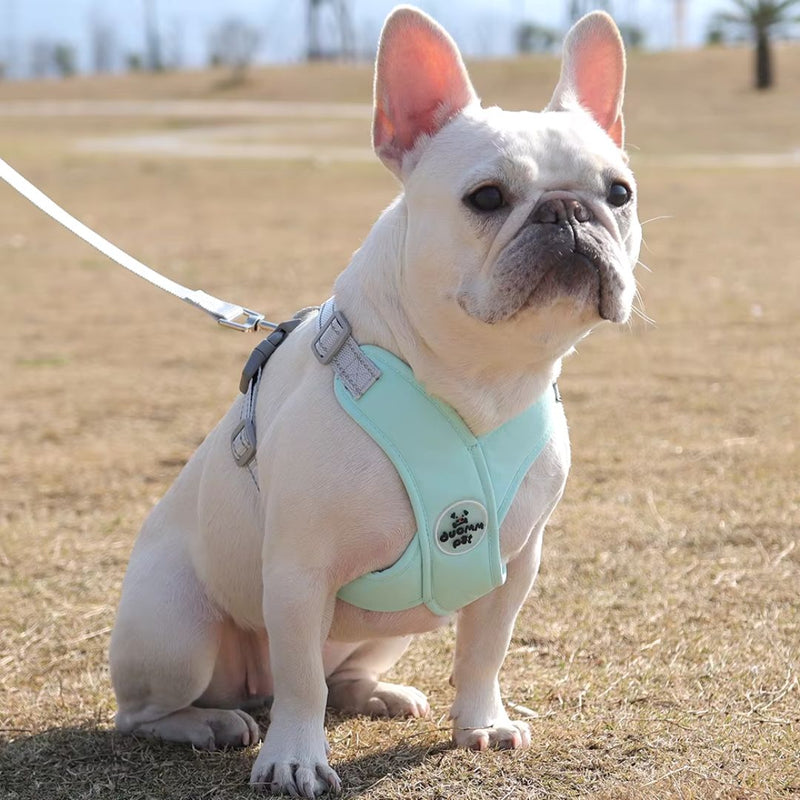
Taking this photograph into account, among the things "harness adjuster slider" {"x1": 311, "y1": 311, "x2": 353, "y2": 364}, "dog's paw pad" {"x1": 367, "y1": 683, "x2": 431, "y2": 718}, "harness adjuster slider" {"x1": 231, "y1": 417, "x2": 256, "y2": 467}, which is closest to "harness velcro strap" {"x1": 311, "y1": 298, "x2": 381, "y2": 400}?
"harness adjuster slider" {"x1": 311, "y1": 311, "x2": 353, "y2": 364}

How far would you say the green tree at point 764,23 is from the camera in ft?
151

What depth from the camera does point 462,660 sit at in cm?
316

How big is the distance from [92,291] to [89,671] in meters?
6.94

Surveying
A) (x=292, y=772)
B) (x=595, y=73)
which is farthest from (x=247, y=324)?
(x=292, y=772)

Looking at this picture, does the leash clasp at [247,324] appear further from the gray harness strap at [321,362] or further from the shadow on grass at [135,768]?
the shadow on grass at [135,768]

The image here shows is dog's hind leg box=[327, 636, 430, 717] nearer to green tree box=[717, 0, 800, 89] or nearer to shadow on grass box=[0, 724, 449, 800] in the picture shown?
shadow on grass box=[0, 724, 449, 800]

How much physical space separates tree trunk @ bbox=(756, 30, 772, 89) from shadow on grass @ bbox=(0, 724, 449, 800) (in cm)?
4638

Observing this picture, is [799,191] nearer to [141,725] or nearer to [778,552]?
[778,552]

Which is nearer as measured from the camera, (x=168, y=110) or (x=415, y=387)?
(x=415, y=387)

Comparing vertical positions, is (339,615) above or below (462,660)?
above

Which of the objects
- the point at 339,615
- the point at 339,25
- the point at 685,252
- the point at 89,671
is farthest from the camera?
the point at 339,25

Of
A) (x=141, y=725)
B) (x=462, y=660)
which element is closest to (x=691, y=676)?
(x=462, y=660)

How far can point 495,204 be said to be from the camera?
263 cm

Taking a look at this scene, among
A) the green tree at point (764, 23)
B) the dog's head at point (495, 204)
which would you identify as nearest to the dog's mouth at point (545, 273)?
the dog's head at point (495, 204)
